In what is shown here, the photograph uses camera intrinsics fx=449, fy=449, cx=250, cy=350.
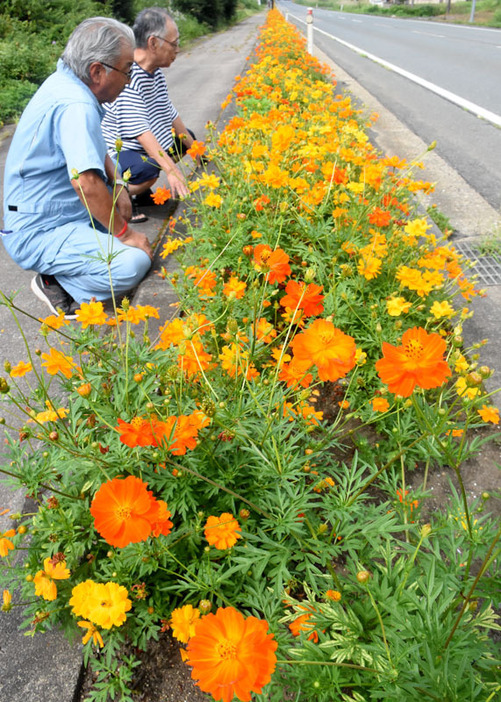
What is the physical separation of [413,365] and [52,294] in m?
2.31

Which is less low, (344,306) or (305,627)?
(344,306)

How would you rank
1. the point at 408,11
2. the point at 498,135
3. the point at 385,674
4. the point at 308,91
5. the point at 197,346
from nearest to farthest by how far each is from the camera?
the point at 385,674 < the point at 197,346 < the point at 308,91 < the point at 498,135 < the point at 408,11

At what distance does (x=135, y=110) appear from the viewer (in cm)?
332

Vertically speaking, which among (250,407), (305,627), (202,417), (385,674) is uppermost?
(202,417)

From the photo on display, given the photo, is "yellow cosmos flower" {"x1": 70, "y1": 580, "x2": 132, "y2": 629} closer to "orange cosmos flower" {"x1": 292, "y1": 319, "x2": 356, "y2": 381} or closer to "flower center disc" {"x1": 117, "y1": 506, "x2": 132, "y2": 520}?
"flower center disc" {"x1": 117, "y1": 506, "x2": 132, "y2": 520}

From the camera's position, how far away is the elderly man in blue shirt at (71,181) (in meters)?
2.24

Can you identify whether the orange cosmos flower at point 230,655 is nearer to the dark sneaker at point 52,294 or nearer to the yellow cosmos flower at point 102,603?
the yellow cosmos flower at point 102,603

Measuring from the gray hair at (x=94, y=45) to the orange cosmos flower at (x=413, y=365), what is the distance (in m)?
2.22

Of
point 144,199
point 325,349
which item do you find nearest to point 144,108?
point 144,199

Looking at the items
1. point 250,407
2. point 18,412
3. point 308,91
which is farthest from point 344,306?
point 308,91

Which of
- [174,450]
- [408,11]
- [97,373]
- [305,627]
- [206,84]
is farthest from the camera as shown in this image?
[408,11]

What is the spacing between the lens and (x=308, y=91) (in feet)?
15.3

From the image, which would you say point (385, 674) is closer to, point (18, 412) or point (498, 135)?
point (18, 412)

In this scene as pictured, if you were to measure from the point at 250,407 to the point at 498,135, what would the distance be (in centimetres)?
531
